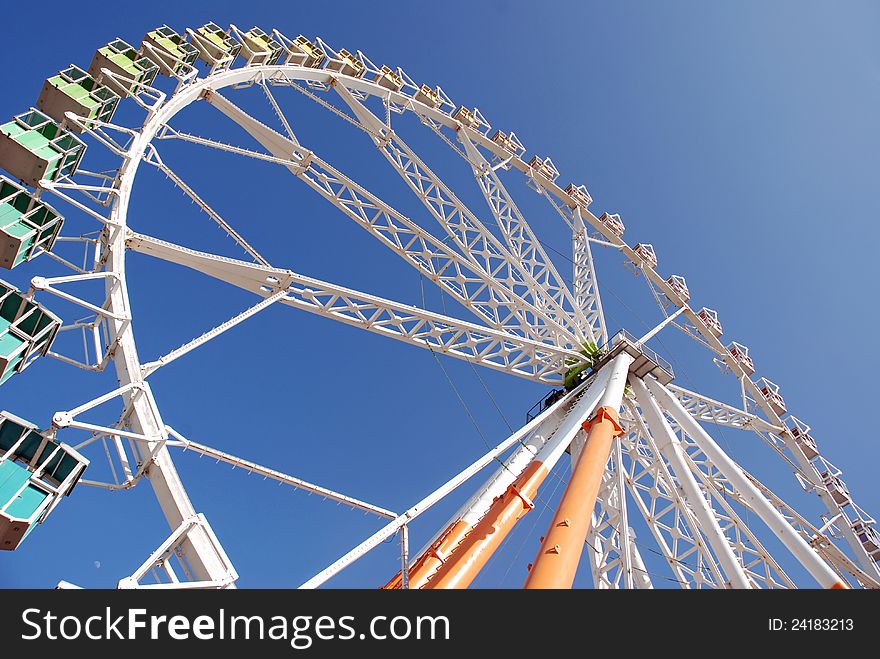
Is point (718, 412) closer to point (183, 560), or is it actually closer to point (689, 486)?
point (689, 486)

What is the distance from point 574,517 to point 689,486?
3814mm

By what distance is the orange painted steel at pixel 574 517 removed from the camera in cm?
957

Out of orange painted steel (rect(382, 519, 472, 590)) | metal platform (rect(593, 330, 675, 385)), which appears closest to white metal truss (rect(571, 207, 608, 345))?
metal platform (rect(593, 330, 675, 385))

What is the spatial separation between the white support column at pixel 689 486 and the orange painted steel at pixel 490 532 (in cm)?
296

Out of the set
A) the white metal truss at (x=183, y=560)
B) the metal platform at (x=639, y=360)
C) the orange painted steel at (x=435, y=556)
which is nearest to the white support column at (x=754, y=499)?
the metal platform at (x=639, y=360)

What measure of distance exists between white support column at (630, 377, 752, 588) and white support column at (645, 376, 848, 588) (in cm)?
45

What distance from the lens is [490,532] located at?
37.9ft

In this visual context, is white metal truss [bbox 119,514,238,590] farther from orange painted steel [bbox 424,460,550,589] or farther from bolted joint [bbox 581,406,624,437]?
bolted joint [bbox 581,406,624,437]

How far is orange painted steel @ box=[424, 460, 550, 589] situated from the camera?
10836 millimetres

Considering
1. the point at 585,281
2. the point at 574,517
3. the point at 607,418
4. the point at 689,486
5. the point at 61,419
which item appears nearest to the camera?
the point at 61,419

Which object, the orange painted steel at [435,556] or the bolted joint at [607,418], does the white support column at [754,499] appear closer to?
the bolted joint at [607,418]

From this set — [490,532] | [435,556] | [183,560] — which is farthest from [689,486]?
[183,560]
